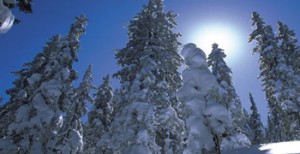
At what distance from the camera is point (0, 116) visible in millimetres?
25609

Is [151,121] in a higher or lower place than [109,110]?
lower

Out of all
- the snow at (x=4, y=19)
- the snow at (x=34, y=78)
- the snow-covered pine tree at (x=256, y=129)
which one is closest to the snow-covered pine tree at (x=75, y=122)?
the snow at (x=34, y=78)

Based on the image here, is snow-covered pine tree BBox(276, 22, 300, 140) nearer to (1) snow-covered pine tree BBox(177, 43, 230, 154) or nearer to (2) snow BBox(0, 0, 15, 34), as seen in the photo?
(1) snow-covered pine tree BBox(177, 43, 230, 154)

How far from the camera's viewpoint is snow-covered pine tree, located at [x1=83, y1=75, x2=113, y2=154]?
3025 cm

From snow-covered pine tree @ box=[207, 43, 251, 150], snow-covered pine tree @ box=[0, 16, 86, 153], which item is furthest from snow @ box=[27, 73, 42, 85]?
snow-covered pine tree @ box=[207, 43, 251, 150]

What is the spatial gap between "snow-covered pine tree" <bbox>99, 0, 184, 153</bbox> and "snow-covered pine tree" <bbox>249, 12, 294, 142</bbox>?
10002 millimetres

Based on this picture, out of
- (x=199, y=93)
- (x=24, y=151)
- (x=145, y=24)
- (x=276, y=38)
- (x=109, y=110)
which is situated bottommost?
(x=24, y=151)

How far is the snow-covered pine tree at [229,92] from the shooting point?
24.5m

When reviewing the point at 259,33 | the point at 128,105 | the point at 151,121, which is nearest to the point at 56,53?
the point at 128,105

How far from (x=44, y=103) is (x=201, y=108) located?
13020mm

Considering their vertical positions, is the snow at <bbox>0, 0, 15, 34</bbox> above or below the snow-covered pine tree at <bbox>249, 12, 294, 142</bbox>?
below

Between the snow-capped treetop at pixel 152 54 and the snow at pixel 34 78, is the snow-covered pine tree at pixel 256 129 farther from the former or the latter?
the snow at pixel 34 78

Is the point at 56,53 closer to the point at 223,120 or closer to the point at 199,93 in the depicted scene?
the point at 199,93

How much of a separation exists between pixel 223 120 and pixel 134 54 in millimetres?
9992
